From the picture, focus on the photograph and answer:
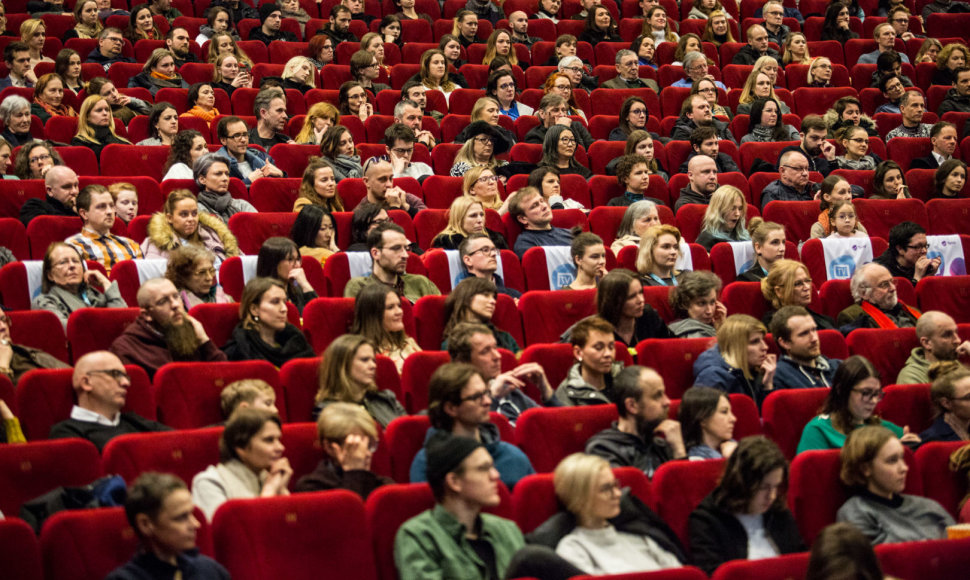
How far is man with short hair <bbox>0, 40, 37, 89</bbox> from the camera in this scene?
2.87 meters

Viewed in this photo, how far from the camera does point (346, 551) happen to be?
3.93 feet

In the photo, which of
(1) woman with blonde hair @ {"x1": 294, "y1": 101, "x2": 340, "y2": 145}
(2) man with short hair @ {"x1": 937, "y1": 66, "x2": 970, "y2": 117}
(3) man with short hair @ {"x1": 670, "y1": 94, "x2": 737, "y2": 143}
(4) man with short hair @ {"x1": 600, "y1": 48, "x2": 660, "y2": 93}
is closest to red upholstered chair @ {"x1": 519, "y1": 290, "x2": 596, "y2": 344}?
(1) woman with blonde hair @ {"x1": 294, "y1": 101, "x2": 340, "y2": 145}

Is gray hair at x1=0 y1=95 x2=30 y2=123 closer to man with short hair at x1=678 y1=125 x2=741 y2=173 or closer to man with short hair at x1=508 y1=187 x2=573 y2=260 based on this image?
man with short hair at x1=508 y1=187 x2=573 y2=260

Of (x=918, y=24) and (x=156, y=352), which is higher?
(x=918, y=24)

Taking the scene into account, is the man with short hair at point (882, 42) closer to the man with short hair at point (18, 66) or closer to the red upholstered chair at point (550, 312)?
the red upholstered chair at point (550, 312)

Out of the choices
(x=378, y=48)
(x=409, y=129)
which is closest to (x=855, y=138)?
(x=409, y=129)

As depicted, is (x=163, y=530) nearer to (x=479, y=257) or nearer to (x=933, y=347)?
(x=479, y=257)

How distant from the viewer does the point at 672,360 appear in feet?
5.96

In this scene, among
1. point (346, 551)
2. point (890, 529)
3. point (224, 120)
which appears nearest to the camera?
point (346, 551)

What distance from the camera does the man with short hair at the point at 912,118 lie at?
126 inches

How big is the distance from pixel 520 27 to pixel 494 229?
1436 millimetres

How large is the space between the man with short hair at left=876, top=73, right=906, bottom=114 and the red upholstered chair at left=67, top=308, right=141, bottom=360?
2.52m

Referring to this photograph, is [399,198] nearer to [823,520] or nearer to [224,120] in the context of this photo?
→ [224,120]

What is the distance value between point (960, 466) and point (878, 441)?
0.20 m
